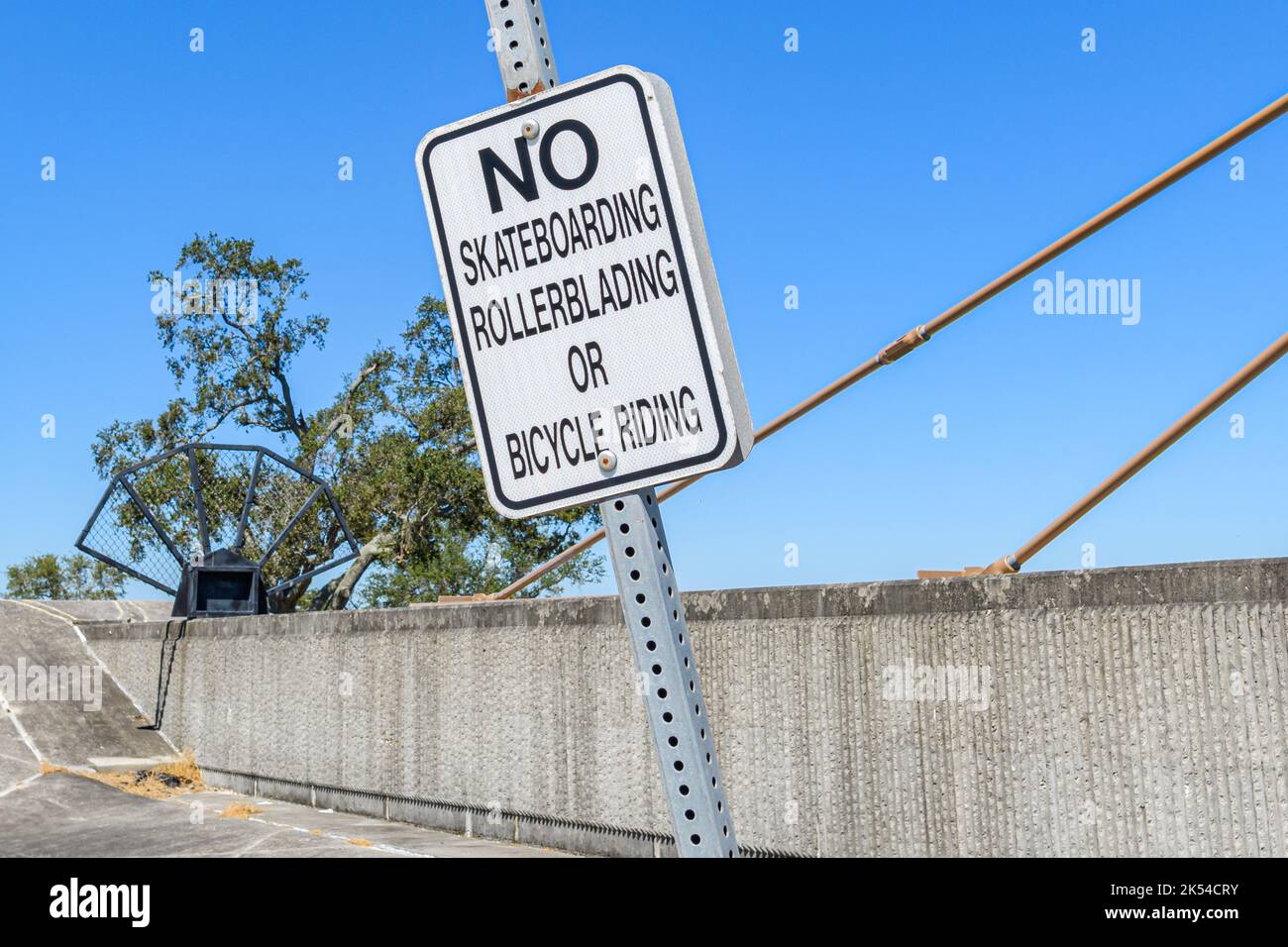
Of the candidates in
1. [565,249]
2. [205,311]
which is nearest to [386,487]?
[205,311]

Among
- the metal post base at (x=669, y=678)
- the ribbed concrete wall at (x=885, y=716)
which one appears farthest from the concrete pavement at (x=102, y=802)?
the metal post base at (x=669, y=678)

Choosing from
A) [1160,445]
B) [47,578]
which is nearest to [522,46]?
[1160,445]

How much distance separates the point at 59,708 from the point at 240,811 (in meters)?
4.66

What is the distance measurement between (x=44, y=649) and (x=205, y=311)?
1360cm

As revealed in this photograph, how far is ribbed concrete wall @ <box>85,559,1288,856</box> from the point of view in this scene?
4.85 meters

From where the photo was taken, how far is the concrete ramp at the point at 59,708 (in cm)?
1224

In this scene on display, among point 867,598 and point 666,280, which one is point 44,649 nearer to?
point 867,598

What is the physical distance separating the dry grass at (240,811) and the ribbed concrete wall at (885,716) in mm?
900

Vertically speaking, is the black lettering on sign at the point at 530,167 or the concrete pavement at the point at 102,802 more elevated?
the black lettering on sign at the point at 530,167

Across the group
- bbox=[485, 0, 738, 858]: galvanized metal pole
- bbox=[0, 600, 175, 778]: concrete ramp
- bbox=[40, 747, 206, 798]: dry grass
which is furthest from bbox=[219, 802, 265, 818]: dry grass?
bbox=[485, 0, 738, 858]: galvanized metal pole

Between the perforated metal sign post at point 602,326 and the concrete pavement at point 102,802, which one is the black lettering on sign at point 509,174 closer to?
the perforated metal sign post at point 602,326

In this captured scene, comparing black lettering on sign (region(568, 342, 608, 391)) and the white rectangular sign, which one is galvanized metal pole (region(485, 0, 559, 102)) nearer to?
the white rectangular sign
